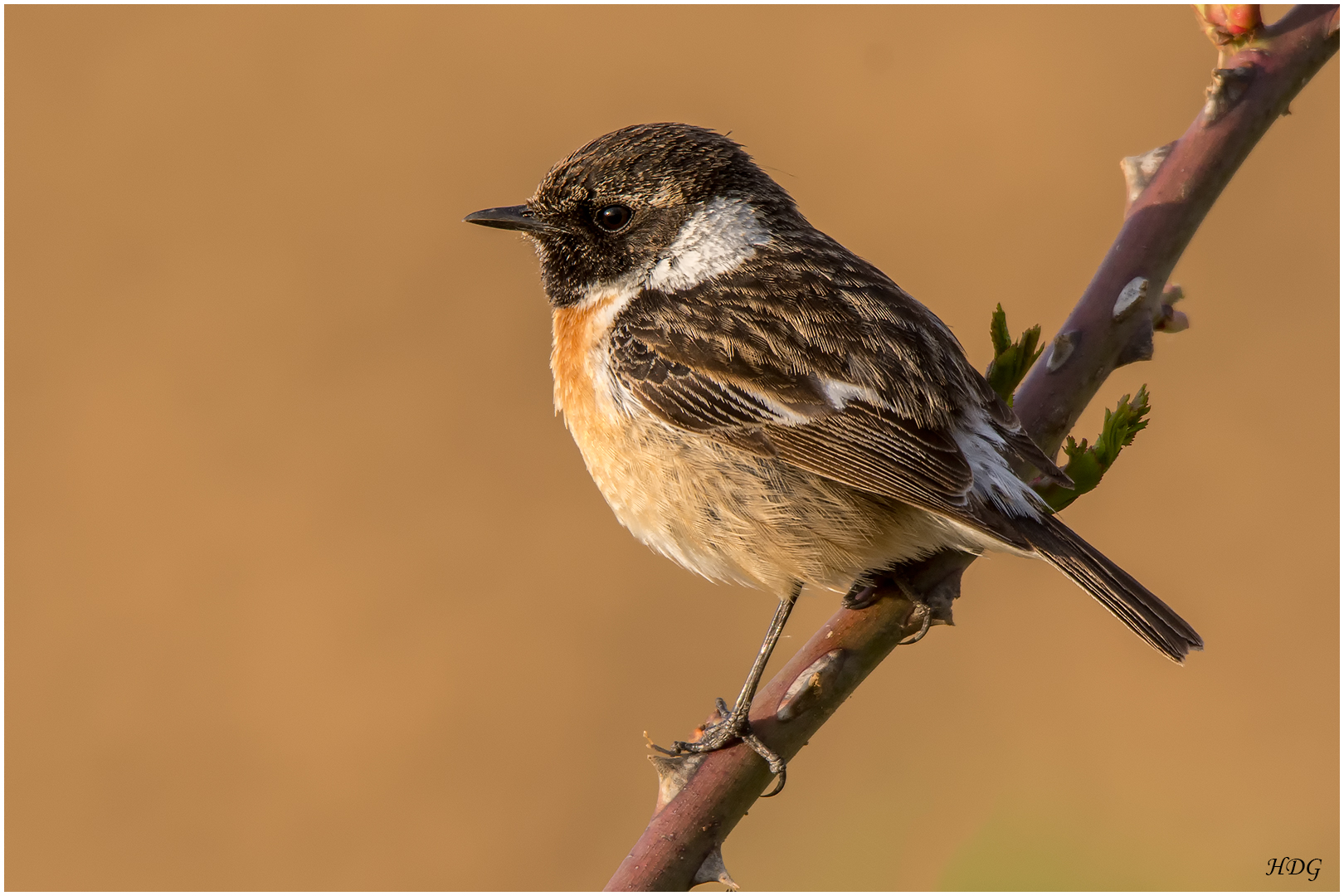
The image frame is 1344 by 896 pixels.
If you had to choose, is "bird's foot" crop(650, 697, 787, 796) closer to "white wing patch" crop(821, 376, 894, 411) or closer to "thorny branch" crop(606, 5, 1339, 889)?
"thorny branch" crop(606, 5, 1339, 889)

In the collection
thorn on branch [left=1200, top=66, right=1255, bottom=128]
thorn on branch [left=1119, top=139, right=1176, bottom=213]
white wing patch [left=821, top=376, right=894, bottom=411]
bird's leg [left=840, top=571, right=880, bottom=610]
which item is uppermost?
thorn on branch [left=1200, top=66, right=1255, bottom=128]

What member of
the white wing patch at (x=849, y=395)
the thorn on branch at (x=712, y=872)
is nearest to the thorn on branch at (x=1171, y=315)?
the white wing patch at (x=849, y=395)

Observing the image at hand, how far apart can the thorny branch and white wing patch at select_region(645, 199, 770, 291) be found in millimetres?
1105

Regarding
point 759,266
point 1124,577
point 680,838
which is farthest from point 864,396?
point 680,838

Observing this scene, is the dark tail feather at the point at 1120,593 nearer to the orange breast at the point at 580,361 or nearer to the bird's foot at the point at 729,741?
the bird's foot at the point at 729,741

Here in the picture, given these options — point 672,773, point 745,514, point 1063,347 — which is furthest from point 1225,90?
point 672,773

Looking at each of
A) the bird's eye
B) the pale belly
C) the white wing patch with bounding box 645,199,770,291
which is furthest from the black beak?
the pale belly

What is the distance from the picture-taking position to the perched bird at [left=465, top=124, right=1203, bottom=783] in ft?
10.2

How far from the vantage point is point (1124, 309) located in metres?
2.76

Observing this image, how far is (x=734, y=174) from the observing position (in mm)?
3828

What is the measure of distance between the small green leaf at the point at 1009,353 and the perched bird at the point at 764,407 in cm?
15

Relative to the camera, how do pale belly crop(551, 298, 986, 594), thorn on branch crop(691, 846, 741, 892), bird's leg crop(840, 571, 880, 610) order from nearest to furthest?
thorn on branch crop(691, 846, 741, 892) → bird's leg crop(840, 571, 880, 610) → pale belly crop(551, 298, 986, 594)

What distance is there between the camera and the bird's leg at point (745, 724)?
2.56m

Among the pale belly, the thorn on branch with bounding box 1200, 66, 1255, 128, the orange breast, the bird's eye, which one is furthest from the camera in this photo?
the bird's eye
